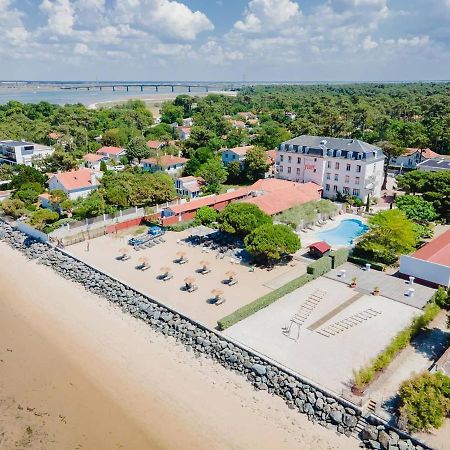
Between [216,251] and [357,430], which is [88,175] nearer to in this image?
[216,251]

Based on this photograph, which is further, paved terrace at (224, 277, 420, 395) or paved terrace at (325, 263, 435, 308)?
paved terrace at (325, 263, 435, 308)

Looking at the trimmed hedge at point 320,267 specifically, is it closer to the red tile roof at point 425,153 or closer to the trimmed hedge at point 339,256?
the trimmed hedge at point 339,256

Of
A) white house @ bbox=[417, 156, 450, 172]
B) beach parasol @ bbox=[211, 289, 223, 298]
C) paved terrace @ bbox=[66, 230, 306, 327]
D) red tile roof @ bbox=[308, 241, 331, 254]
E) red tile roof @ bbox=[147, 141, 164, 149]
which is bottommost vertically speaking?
paved terrace @ bbox=[66, 230, 306, 327]

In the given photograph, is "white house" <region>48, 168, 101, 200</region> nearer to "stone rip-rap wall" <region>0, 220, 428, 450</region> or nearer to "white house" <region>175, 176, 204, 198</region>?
"white house" <region>175, 176, 204, 198</region>

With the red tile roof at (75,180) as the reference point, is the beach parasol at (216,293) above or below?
below

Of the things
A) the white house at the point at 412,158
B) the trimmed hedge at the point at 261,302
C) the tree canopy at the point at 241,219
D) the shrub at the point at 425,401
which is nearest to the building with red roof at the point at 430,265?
Result: the trimmed hedge at the point at 261,302

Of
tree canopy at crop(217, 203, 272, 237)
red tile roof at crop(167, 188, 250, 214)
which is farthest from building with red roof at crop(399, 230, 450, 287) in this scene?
red tile roof at crop(167, 188, 250, 214)

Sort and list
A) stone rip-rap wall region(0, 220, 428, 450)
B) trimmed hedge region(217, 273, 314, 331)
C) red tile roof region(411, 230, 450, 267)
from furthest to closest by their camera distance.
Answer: red tile roof region(411, 230, 450, 267)
trimmed hedge region(217, 273, 314, 331)
stone rip-rap wall region(0, 220, 428, 450)
